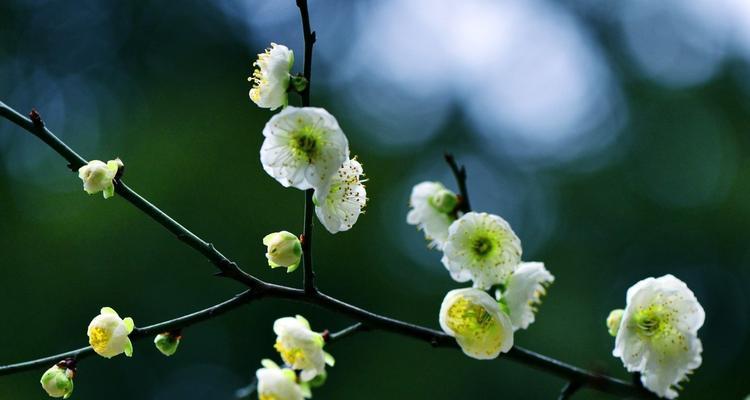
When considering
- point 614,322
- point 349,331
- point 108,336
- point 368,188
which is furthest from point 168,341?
point 368,188

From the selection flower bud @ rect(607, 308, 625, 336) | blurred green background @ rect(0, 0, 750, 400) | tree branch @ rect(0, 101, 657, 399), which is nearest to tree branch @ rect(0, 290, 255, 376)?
tree branch @ rect(0, 101, 657, 399)

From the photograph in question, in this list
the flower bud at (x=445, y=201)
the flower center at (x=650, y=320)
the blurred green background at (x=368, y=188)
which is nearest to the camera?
the flower center at (x=650, y=320)

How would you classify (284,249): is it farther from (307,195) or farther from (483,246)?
(483,246)

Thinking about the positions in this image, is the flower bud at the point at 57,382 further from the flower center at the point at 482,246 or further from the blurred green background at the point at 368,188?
the blurred green background at the point at 368,188

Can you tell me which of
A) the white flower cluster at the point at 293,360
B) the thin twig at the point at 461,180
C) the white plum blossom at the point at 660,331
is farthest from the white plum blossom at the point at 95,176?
the white plum blossom at the point at 660,331

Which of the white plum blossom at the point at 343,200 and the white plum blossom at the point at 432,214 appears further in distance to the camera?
the white plum blossom at the point at 432,214

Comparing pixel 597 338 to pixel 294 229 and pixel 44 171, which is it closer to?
pixel 294 229

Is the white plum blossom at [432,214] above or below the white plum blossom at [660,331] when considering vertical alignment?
above
